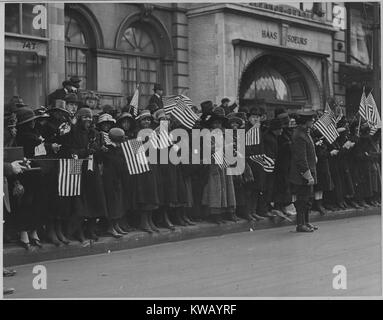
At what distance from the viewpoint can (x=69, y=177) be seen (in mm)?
8008

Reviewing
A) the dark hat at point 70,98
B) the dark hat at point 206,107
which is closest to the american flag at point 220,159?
the dark hat at point 206,107

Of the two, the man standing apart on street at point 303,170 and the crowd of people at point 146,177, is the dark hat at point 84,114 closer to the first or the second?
the crowd of people at point 146,177

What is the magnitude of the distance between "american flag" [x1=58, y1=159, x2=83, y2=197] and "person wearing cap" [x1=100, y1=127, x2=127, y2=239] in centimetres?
44

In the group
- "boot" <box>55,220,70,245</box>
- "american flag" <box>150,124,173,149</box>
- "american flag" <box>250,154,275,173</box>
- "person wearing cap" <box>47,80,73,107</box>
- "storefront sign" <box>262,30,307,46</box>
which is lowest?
"boot" <box>55,220,70,245</box>

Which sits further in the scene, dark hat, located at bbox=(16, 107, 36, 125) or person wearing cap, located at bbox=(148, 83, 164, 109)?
person wearing cap, located at bbox=(148, 83, 164, 109)

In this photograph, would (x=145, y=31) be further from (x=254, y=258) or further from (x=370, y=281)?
(x=370, y=281)

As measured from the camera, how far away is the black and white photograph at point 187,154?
672 centimetres

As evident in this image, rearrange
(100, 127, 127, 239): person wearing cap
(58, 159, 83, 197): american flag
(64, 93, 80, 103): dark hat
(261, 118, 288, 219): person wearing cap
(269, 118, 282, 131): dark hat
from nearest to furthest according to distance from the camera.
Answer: (58, 159, 83, 197): american flag → (100, 127, 127, 239): person wearing cap → (64, 93, 80, 103): dark hat → (261, 118, 288, 219): person wearing cap → (269, 118, 282, 131): dark hat

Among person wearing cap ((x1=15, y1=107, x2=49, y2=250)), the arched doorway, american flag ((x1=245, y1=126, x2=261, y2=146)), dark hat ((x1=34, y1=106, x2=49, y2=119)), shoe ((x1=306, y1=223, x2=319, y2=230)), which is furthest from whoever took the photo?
the arched doorway

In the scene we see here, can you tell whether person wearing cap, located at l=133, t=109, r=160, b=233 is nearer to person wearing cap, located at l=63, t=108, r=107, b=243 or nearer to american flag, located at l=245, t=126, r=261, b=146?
person wearing cap, located at l=63, t=108, r=107, b=243

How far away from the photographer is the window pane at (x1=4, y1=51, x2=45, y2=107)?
8.35m

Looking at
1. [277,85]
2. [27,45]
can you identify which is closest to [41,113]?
[27,45]

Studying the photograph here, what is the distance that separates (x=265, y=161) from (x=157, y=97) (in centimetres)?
177

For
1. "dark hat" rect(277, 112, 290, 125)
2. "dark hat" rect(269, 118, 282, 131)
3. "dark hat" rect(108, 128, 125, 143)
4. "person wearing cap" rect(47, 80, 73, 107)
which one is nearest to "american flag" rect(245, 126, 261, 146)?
"dark hat" rect(269, 118, 282, 131)
